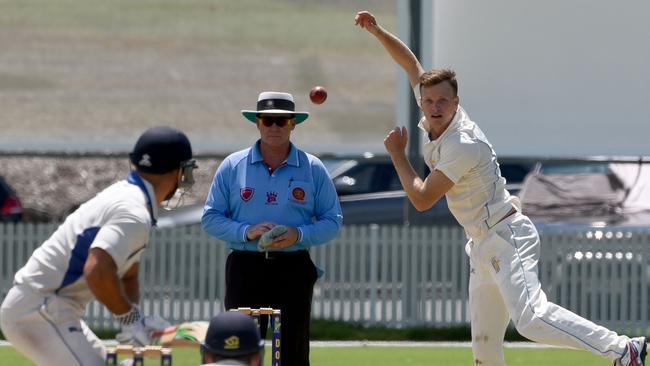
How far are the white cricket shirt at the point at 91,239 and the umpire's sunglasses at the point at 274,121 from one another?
2.53 metres

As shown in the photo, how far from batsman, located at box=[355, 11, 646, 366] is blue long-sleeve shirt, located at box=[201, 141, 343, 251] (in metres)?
0.76

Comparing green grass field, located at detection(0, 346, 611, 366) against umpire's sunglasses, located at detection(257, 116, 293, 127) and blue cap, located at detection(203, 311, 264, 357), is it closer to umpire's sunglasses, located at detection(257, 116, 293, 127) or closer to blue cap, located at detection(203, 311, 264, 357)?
umpire's sunglasses, located at detection(257, 116, 293, 127)

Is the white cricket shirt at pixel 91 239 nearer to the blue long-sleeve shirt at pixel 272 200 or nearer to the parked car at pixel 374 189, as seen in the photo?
the blue long-sleeve shirt at pixel 272 200

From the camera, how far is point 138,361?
263 inches

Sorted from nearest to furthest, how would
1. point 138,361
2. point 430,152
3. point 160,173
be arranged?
1. point 138,361
2. point 160,173
3. point 430,152

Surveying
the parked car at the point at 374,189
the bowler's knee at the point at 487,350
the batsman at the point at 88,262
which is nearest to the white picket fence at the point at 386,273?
the parked car at the point at 374,189

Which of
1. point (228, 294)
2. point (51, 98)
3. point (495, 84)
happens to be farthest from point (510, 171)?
point (228, 294)

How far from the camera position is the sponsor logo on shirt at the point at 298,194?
31.3 ft

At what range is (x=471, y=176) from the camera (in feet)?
29.6

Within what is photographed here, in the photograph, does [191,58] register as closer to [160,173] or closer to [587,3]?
[587,3]

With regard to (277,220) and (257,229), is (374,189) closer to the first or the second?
(277,220)

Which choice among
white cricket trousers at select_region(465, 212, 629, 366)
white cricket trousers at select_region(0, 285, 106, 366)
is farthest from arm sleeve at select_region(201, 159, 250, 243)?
white cricket trousers at select_region(0, 285, 106, 366)

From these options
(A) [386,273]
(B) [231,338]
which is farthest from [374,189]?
(B) [231,338]

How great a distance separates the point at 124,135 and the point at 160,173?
1097 cm
